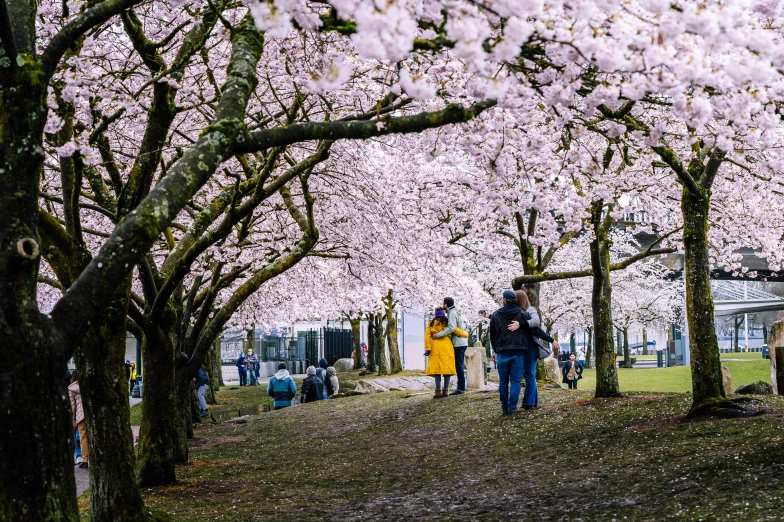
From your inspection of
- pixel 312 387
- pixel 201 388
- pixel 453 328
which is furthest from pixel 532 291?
pixel 201 388

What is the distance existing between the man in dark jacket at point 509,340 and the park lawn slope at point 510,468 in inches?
29.3

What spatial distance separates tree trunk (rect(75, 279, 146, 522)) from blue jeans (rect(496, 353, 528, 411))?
6670mm

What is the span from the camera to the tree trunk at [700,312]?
10312 mm

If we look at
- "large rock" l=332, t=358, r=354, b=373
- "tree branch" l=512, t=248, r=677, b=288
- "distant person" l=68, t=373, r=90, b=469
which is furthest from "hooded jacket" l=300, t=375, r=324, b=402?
"large rock" l=332, t=358, r=354, b=373

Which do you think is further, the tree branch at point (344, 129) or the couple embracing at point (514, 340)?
the couple embracing at point (514, 340)

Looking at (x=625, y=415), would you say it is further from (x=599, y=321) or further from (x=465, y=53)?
(x=465, y=53)

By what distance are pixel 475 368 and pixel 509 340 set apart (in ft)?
23.4

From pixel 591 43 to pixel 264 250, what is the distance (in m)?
11.9

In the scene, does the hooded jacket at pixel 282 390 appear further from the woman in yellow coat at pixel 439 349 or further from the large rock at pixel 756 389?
the large rock at pixel 756 389

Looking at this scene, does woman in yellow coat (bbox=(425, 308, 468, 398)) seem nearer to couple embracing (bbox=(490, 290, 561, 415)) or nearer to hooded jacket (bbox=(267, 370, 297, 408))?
couple embracing (bbox=(490, 290, 561, 415))

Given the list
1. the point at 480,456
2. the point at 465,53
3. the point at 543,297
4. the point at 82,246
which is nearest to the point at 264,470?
the point at 480,456

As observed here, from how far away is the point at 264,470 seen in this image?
438 inches

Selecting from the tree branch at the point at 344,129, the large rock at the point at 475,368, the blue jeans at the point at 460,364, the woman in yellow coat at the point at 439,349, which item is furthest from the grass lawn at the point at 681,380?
the tree branch at the point at 344,129

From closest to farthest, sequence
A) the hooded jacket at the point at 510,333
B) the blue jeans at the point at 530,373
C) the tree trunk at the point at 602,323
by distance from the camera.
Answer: the hooded jacket at the point at 510,333
the blue jeans at the point at 530,373
the tree trunk at the point at 602,323
